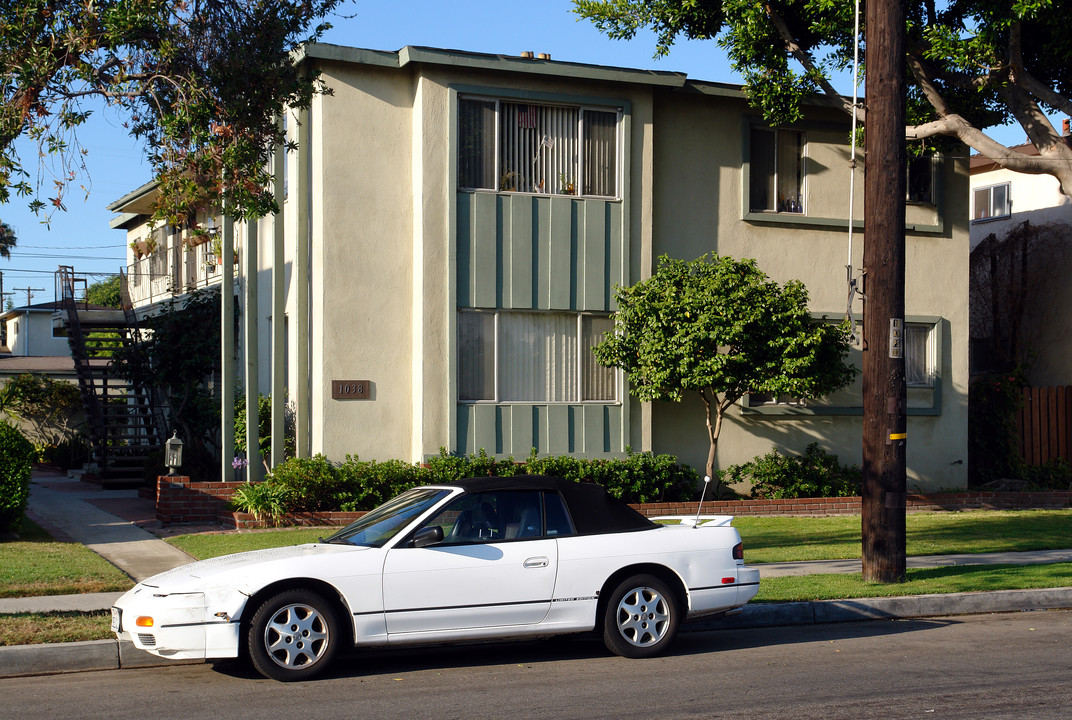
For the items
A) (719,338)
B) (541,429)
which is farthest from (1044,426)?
(541,429)

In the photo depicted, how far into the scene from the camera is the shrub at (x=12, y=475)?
1290cm

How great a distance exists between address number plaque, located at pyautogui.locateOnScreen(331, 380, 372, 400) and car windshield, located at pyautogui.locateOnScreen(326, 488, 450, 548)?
7791 mm

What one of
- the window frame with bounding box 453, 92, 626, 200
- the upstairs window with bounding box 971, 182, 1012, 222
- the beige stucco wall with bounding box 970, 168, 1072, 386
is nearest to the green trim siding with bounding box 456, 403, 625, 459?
the window frame with bounding box 453, 92, 626, 200

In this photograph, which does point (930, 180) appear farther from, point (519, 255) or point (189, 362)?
point (189, 362)

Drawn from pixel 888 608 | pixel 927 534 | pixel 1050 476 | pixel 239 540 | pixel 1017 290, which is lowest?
pixel 927 534

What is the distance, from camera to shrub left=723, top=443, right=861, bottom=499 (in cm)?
1798

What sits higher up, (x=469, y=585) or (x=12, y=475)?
(x=12, y=475)

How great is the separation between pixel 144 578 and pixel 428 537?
4.79 meters

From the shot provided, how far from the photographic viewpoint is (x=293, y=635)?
725 centimetres

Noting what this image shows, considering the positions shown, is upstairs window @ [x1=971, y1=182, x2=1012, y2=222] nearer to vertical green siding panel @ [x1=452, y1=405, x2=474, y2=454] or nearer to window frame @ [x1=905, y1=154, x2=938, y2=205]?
window frame @ [x1=905, y1=154, x2=938, y2=205]

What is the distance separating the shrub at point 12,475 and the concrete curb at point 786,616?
5.80m

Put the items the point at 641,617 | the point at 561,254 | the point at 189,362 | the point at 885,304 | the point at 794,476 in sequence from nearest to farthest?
the point at 641,617 < the point at 885,304 < the point at 561,254 < the point at 794,476 < the point at 189,362

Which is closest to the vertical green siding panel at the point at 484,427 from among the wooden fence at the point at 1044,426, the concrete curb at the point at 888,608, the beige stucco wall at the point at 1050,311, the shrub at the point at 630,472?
the shrub at the point at 630,472

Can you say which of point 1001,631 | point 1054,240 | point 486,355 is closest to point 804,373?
point 486,355
